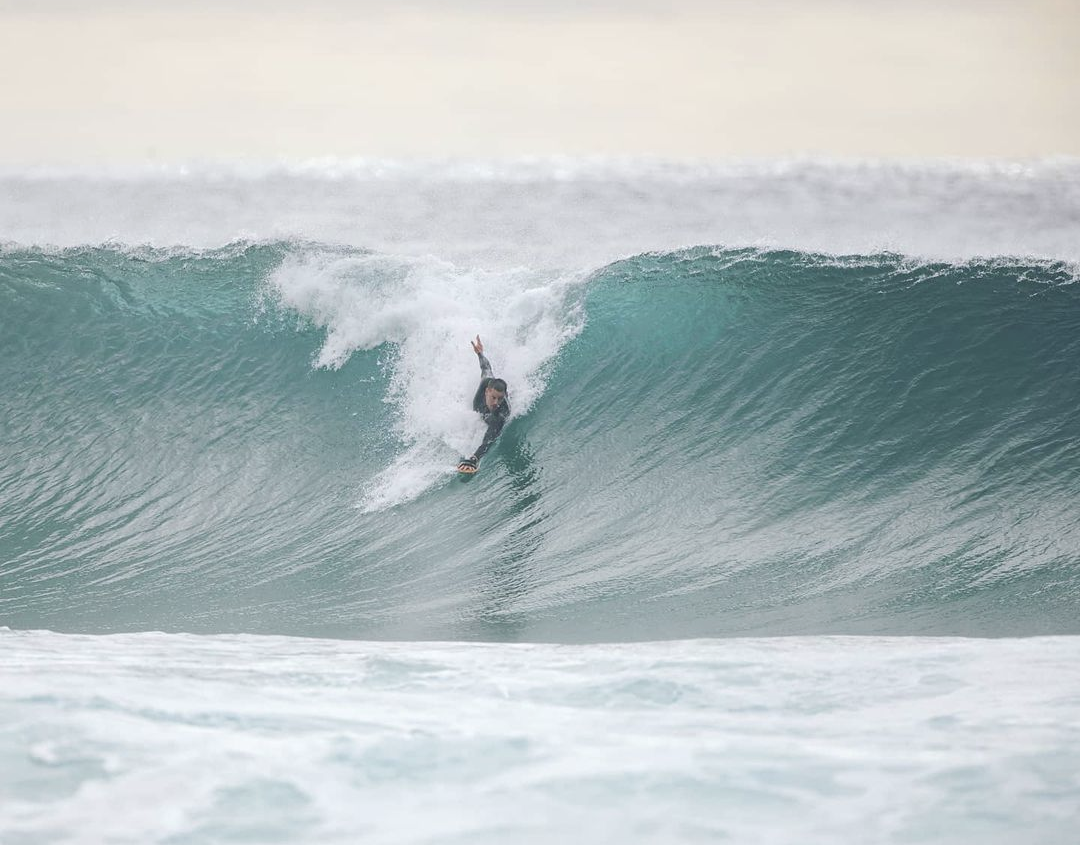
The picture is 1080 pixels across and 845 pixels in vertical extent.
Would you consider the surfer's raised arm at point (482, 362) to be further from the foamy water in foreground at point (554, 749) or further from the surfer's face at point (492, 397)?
the foamy water in foreground at point (554, 749)

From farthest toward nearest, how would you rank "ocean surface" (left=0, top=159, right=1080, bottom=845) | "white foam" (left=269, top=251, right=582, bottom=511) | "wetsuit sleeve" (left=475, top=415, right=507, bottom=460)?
"white foam" (left=269, top=251, right=582, bottom=511), "wetsuit sleeve" (left=475, top=415, right=507, bottom=460), "ocean surface" (left=0, top=159, right=1080, bottom=845)

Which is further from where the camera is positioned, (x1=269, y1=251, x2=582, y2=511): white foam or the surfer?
(x1=269, y1=251, x2=582, y2=511): white foam

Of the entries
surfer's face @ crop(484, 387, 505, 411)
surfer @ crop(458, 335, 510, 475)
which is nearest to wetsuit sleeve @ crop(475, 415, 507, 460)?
surfer @ crop(458, 335, 510, 475)

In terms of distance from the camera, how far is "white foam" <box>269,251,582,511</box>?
29.0 feet

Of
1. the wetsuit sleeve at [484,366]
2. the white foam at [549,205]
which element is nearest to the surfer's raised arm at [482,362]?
the wetsuit sleeve at [484,366]

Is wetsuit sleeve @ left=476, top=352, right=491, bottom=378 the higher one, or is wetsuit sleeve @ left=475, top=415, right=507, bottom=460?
wetsuit sleeve @ left=476, top=352, right=491, bottom=378

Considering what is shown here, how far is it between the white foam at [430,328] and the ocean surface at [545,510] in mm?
38

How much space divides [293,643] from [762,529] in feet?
11.1

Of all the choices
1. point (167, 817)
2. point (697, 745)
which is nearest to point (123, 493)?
point (167, 817)

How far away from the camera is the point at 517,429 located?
895cm

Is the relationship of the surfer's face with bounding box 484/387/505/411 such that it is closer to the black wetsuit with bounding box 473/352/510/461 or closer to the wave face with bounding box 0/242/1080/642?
the black wetsuit with bounding box 473/352/510/461

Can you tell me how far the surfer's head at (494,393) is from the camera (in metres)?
8.60

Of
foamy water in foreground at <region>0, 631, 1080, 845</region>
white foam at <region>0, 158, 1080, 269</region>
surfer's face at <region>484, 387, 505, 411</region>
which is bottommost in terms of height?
foamy water in foreground at <region>0, 631, 1080, 845</region>

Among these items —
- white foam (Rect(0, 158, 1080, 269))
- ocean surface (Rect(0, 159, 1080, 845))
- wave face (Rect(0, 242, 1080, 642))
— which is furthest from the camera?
white foam (Rect(0, 158, 1080, 269))
